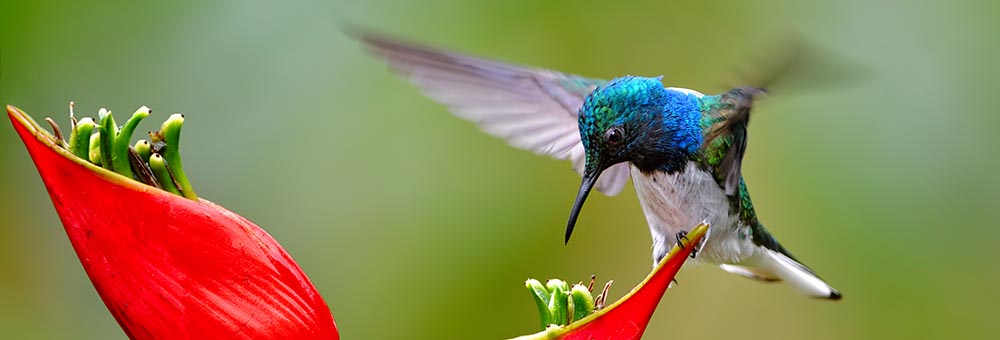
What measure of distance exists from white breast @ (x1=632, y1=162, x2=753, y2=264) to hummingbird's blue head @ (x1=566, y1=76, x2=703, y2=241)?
0.02m

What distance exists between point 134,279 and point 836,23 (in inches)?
59.8

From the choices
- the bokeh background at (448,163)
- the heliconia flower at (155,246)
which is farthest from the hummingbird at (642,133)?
the heliconia flower at (155,246)

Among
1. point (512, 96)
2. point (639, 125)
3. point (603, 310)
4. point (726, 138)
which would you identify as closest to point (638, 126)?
point (639, 125)

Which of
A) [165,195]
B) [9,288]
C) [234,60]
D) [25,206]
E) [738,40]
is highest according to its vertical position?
[738,40]

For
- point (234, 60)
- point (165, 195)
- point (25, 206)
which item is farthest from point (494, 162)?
point (165, 195)

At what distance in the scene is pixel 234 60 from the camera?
6.67ft

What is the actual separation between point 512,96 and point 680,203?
40cm

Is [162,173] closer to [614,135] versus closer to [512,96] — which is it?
[614,135]

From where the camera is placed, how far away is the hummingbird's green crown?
1.46m

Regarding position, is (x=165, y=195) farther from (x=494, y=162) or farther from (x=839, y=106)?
(x=839, y=106)

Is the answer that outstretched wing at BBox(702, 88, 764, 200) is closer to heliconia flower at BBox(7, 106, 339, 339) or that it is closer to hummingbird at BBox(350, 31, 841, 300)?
hummingbird at BBox(350, 31, 841, 300)

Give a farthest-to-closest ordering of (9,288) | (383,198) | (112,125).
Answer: (383,198)
(9,288)
(112,125)

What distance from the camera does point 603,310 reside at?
957 millimetres

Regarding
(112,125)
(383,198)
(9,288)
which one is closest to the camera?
(112,125)
